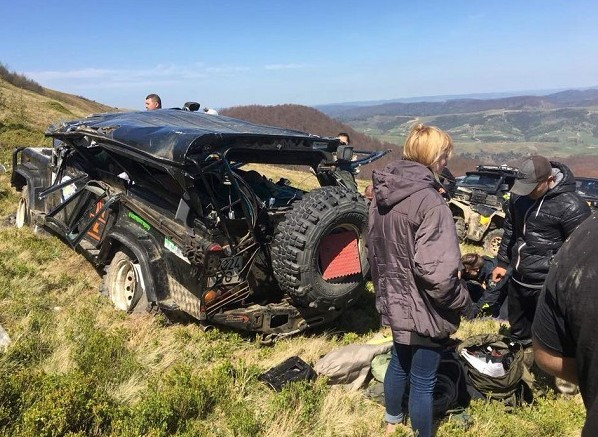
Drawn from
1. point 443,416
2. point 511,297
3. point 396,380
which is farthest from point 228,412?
point 511,297

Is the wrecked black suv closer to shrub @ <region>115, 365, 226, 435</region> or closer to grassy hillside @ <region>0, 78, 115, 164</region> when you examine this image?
shrub @ <region>115, 365, 226, 435</region>

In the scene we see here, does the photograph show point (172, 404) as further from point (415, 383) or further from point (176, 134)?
point (176, 134)

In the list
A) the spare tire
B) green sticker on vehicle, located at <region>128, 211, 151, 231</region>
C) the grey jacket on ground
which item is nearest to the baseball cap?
the spare tire

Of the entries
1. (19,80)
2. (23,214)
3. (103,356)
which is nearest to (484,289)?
(103,356)

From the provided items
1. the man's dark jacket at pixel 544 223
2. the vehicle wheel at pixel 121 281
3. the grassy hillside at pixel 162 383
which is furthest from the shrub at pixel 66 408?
the man's dark jacket at pixel 544 223

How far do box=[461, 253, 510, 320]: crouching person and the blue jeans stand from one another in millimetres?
2200

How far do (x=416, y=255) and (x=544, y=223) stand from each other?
6.26 ft

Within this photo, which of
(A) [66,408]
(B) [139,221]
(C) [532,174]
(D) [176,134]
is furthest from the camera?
(B) [139,221]

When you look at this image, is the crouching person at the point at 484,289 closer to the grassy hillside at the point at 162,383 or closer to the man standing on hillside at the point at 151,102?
the grassy hillside at the point at 162,383

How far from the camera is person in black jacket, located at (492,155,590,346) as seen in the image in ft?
12.2

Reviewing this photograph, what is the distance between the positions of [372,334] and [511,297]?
138 cm

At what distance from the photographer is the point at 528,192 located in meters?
3.75

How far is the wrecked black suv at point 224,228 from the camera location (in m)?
3.88

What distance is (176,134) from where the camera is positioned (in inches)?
157
